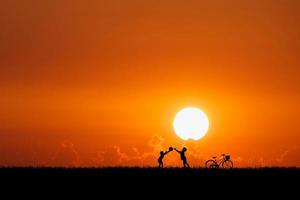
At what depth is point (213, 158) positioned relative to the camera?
5691cm
